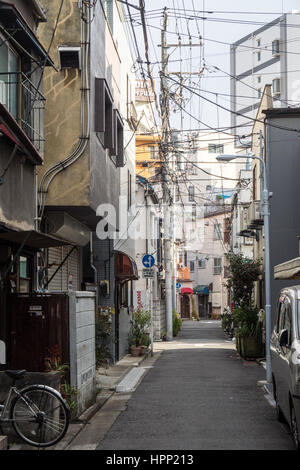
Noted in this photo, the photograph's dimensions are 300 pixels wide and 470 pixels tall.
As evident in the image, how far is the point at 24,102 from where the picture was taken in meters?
12.6

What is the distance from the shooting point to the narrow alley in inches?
366

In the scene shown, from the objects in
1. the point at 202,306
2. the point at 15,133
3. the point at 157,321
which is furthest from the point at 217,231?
the point at 15,133

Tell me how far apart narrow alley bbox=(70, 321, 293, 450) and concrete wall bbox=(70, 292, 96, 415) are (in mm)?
501

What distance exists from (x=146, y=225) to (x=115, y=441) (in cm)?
2752

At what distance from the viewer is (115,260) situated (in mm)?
22094

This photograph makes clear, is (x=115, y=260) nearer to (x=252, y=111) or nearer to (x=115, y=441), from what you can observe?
(x=115, y=441)

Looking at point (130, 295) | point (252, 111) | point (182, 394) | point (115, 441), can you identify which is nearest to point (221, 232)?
point (252, 111)

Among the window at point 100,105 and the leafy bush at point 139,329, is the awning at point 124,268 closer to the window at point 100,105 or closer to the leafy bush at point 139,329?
the leafy bush at point 139,329

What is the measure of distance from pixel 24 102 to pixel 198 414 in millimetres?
6569

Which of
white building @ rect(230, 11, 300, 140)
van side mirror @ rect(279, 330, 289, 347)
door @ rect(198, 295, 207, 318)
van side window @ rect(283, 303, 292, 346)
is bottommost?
door @ rect(198, 295, 207, 318)

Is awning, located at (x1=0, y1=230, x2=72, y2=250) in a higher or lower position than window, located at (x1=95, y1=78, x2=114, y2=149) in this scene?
lower

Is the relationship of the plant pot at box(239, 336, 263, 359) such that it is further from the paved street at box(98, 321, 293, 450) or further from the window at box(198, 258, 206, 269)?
the window at box(198, 258, 206, 269)

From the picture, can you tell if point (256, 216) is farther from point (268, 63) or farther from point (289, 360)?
point (268, 63)

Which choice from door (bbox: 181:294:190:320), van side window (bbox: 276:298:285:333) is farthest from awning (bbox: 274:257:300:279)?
door (bbox: 181:294:190:320)
